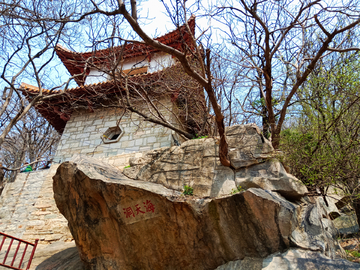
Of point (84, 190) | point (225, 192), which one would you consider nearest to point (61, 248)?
point (84, 190)

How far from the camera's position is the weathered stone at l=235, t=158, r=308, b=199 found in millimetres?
4254

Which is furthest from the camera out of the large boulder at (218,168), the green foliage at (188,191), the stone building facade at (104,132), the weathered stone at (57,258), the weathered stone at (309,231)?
the stone building facade at (104,132)

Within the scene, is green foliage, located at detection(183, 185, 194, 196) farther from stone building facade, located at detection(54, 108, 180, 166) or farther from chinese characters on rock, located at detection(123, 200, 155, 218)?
stone building facade, located at detection(54, 108, 180, 166)

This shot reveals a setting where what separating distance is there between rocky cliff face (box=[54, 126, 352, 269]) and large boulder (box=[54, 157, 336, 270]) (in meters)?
0.01

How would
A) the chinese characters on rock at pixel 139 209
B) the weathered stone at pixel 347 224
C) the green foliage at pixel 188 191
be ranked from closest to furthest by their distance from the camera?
1. the chinese characters on rock at pixel 139 209
2. the green foliage at pixel 188 191
3. the weathered stone at pixel 347 224

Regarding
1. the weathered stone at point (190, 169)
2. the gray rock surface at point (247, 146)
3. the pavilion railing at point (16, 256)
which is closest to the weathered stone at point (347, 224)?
the gray rock surface at point (247, 146)

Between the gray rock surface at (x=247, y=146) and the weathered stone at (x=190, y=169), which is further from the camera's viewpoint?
the gray rock surface at (x=247, y=146)

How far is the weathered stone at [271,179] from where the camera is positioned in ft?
14.0

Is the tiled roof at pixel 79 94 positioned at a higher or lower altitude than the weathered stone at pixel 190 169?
higher

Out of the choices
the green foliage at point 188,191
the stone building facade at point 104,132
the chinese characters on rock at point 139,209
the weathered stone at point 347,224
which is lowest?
the weathered stone at point 347,224

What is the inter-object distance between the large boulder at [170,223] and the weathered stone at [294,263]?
100 mm

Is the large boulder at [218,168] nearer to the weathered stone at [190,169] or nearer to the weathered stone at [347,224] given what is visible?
the weathered stone at [190,169]

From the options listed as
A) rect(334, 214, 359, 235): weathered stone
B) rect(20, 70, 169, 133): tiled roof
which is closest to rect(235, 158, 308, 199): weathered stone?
rect(334, 214, 359, 235): weathered stone

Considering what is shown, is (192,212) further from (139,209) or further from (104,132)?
(104,132)
